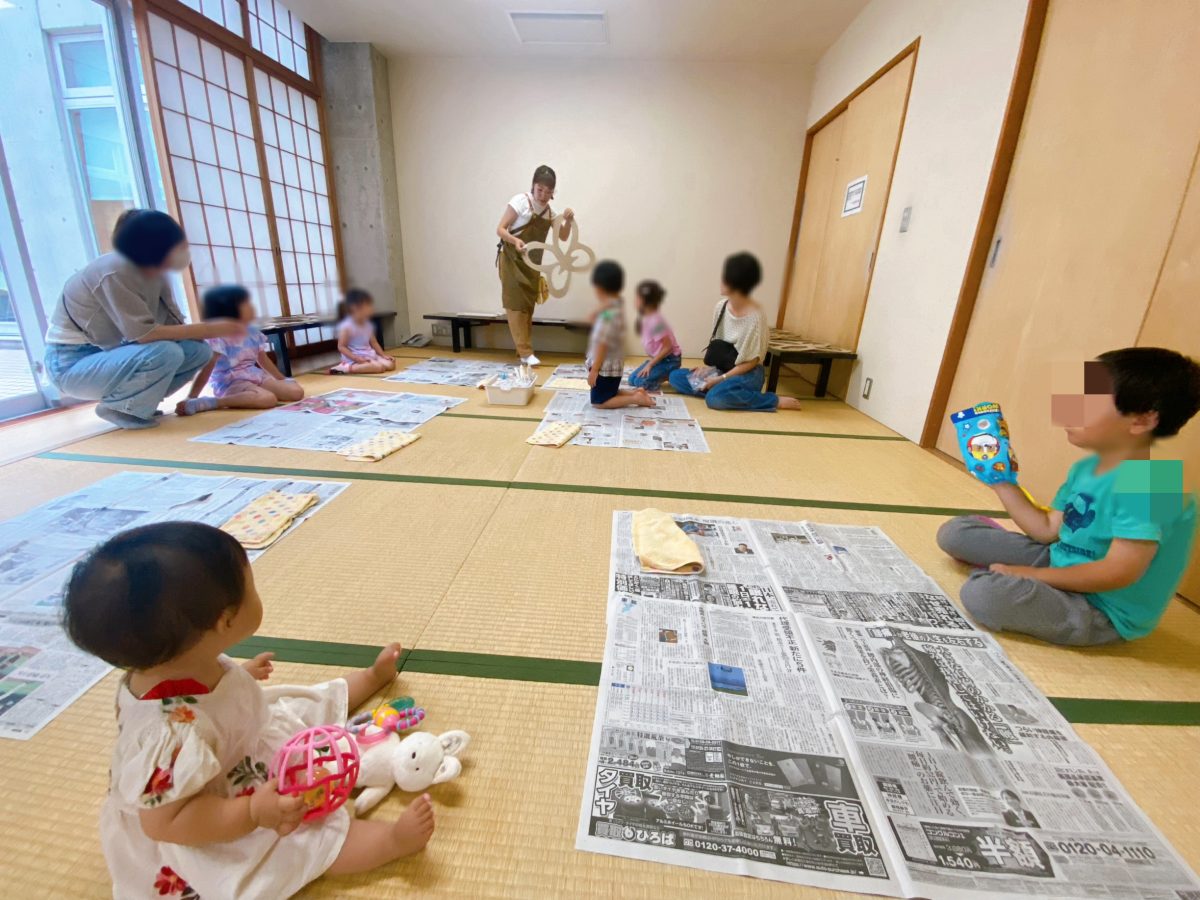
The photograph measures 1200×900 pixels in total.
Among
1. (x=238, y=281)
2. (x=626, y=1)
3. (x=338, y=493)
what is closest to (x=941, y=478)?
(x=338, y=493)

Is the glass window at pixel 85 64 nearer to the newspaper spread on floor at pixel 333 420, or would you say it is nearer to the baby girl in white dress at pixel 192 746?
the newspaper spread on floor at pixel 333 420

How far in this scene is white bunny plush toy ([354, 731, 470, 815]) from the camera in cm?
70

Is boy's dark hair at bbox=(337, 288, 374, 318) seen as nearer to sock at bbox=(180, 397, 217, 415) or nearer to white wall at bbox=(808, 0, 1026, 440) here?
sock at bbox=(180, 397, 217, 415)

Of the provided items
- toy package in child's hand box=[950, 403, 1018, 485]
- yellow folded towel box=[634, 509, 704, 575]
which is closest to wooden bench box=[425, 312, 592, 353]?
yellow folded towel box=[634, 509, 704, 575]

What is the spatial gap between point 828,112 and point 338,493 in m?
3.75

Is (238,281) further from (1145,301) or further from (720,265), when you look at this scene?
(1145,301)

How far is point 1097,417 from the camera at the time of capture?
3.15ft

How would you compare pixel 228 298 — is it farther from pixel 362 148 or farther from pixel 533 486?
pixel 362 148

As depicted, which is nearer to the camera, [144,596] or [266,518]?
[144,596]

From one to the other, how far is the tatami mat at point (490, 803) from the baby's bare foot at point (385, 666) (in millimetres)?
35

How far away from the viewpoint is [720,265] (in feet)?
4.63

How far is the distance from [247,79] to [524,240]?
1.81 m

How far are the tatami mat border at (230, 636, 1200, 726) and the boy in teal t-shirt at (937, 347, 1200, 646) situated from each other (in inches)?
6.3

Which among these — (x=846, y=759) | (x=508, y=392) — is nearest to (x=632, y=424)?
(x=508, y=392)
